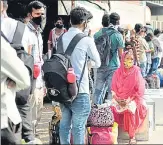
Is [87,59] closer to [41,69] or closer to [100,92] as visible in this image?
[41,69]

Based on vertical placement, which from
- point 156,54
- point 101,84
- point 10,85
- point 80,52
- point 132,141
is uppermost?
point 156,54

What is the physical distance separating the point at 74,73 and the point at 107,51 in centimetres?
281

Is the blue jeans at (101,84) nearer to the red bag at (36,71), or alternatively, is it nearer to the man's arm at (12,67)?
the red bag at (36,71)

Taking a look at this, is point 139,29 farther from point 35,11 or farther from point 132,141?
point 35,11

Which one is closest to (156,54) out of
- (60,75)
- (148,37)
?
(148,37)

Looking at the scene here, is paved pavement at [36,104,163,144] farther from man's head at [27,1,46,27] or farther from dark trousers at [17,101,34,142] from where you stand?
man's head at [27,1,46,27]

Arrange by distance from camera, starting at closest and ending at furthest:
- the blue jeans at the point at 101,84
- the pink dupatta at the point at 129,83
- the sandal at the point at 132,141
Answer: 1. the pink dupatta at the point at 129,83
2. the sandal at the point at 132,141
3. the blue jeans at the point at 101,84

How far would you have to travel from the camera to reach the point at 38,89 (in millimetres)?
5031

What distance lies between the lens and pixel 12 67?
339 cm

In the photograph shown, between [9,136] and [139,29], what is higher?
[139,29]

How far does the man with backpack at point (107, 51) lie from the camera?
695 cm

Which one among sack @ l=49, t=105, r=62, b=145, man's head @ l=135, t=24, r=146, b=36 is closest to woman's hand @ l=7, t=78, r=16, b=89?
sack @ l=49, t=105, r=62, b=145

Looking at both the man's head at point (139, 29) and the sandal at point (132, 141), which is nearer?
the sandal at point (132, 141)

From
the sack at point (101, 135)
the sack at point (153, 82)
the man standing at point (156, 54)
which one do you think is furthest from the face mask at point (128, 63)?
the man standing at point (156, 54)
